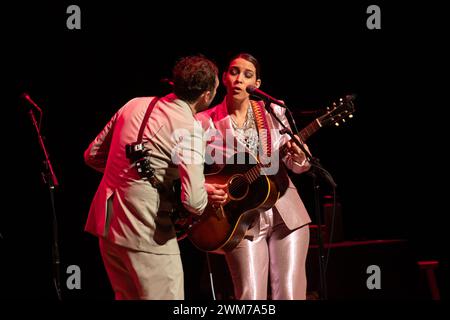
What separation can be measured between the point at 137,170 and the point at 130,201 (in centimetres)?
17

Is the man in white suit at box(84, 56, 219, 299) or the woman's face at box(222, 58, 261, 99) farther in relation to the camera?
the woman's face at box(222, 58, 261, 99)

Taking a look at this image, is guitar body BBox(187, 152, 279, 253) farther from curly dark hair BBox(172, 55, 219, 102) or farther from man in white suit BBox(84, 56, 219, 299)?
curly dark hair BBox(172, 55, 219, 102)

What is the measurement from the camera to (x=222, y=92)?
6.50 meters

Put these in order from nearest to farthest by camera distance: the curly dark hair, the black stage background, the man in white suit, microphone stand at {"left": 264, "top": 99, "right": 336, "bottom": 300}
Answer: the man in white suit < the curly dark hair < microphone stand at {"left": 264, "top": 99, "right": 336, "bottom": 300} < the black stage background

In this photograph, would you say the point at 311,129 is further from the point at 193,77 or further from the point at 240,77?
the point at 193,77

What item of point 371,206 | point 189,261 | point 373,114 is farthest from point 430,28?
point 189,261

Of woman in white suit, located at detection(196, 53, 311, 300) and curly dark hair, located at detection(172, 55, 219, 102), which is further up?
curly dark hair, located at detection(172, 55, 219, 102)

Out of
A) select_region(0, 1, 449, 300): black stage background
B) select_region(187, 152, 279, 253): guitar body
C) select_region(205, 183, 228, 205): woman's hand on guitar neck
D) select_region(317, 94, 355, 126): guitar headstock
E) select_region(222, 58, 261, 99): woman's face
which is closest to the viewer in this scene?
select_region(205, 183, 228, 205): woman's hand on guitar neck

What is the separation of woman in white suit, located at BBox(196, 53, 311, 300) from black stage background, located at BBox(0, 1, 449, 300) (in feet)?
5.92

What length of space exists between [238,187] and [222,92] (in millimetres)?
2609

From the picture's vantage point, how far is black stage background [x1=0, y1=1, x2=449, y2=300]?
5.46m

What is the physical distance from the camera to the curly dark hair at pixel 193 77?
3189 mm

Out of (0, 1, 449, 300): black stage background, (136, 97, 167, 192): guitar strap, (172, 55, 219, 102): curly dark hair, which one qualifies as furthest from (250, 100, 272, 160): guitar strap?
(0, 1, 449, 300): black stage background

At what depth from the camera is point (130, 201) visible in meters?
3.05
